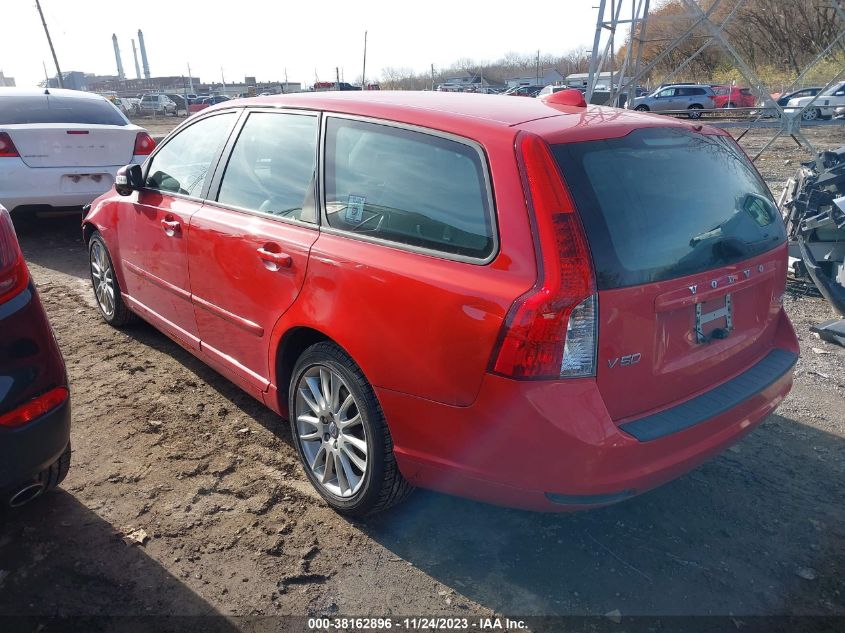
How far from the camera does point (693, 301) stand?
7.89 ft

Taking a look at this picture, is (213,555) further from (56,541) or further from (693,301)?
(693,301)

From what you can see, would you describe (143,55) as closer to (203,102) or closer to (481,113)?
(203,102)

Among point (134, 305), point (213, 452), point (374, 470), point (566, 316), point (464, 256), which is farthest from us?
point (134, 305)

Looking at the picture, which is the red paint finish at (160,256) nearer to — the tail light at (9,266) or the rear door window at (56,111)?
the tail light at (9,266)

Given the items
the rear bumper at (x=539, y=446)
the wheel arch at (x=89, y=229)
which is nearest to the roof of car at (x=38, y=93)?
the wheel arch at (x=89, y=229)

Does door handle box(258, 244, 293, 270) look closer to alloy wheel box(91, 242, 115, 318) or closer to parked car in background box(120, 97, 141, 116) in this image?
alloy wheel box(91, 242, 115, 318)

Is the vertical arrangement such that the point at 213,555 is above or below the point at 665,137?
below

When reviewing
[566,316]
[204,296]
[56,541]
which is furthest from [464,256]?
[56,541]

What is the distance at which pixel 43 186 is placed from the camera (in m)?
6.88

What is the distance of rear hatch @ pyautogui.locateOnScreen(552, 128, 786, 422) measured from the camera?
87.4 inches

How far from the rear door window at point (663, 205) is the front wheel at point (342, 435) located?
108 centimetres

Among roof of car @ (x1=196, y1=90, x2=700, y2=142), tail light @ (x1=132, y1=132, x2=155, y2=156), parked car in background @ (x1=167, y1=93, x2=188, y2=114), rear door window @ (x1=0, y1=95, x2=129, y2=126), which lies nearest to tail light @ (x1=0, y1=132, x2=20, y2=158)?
rear door window @ (x1=0, y1=95, x2=129, y2=126)

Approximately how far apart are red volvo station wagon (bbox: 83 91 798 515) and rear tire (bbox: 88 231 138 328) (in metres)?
1.86

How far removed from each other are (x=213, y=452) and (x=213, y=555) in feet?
2.70
